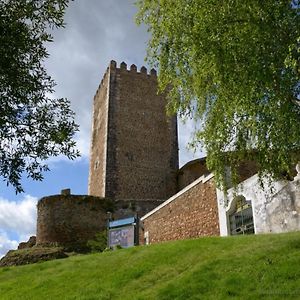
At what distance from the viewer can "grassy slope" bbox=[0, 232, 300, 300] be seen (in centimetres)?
996

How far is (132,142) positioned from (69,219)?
8.78m

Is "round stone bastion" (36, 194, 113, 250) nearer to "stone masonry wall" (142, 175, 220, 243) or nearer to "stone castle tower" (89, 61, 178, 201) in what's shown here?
"stone castle tower" (89, 61, 178, 201)

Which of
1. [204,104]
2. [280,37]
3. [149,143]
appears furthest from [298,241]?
[149,143]

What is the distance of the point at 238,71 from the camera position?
34.5ft

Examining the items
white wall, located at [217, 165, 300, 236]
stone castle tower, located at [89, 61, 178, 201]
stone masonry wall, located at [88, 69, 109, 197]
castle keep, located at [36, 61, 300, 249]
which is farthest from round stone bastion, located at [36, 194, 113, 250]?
white wall, located at [217, 165, 300, 236]

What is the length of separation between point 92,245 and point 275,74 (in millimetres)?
20466

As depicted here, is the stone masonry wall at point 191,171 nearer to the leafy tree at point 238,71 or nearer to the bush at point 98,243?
the bush at point 98,243

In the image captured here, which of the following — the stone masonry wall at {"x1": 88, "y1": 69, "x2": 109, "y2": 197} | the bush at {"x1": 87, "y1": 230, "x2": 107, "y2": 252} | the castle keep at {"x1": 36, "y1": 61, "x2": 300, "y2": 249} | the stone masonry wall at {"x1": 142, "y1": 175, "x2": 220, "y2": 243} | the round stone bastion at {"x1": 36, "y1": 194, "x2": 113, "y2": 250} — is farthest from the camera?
the stone masonry wall at {"x1": 88, "y1": 69, "x2": 109, "y2": 197}

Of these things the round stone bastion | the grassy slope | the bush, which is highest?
the round stone bastion

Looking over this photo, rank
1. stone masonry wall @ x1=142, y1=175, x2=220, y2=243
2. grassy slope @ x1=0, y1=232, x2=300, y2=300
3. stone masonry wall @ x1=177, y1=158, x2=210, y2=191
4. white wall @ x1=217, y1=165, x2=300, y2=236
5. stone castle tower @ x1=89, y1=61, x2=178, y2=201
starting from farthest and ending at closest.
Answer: stone castle tower @ x1=89, y1=61, x2=178, y2=201, stone masonry wall @ x1=177, y1=158, x2=210, y2=191, stone masonry wall @ x1=142, y1=175, x2=220, y2=243, white wall @ x1=217, y1=165, x2=300, y2=236, grassy slope @ x1=0, y1=232, x2=300, y2=300

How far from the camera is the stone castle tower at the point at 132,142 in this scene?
118ft

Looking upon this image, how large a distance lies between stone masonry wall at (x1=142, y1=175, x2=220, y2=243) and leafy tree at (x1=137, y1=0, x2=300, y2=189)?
6.80 metres

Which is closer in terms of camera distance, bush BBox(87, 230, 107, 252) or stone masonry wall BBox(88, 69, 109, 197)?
bush BBox(87, 230, 107, 252)

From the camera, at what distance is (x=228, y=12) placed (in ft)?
36.2
